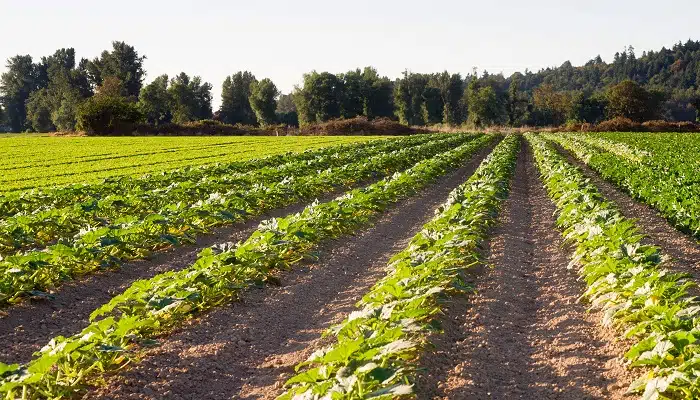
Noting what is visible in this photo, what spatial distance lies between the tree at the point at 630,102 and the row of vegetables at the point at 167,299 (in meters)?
86.0

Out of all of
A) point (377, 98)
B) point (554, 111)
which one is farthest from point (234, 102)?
point (554, 111)

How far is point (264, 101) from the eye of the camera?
316ft

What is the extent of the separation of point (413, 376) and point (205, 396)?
174cm

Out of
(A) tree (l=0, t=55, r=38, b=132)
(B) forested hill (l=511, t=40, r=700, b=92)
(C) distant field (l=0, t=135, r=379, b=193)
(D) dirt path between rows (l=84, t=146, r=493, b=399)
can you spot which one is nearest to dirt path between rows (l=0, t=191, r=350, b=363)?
(D) dirt path between rows (l=84, t=146, r=493, b=399)

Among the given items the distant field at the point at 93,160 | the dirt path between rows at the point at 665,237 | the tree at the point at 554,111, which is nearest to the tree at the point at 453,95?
the tree at the point at 554,111

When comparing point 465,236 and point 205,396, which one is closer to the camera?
point 205,396

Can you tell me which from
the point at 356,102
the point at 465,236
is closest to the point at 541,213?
the point at 465,236

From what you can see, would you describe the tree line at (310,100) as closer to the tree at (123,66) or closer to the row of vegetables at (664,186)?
the tree at (123,66)

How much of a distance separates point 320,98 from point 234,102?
15989mm

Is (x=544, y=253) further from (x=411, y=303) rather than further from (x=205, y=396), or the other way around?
(x=205, y=396)

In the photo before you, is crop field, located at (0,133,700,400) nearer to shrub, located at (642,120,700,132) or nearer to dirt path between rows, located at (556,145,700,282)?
dirt path between rows, located at (556,145,700,282)

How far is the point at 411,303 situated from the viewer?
19.5 ft

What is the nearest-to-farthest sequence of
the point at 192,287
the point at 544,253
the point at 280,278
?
the point at 192,287 → the point at 280,278 → the point at 544,253

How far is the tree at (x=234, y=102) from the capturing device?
103 meters
